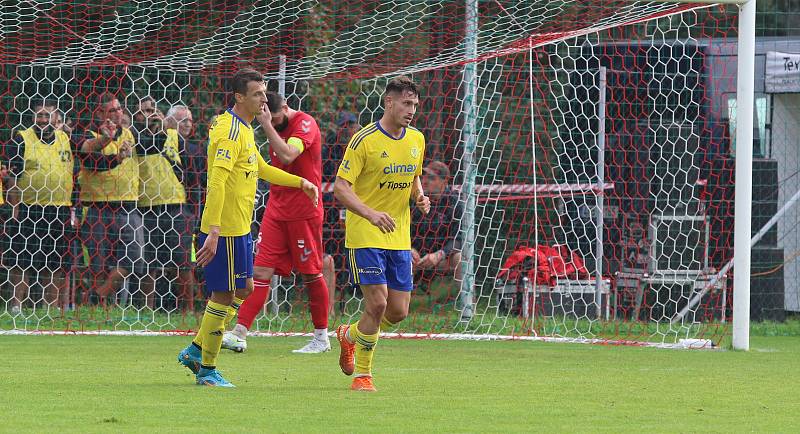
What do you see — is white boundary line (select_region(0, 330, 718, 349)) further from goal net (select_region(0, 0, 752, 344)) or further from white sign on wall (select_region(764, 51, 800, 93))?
white sign on wall (select_region(764, 51, 800, 93))

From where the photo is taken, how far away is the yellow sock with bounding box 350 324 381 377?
24.1ft

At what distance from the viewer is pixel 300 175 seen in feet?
33.1

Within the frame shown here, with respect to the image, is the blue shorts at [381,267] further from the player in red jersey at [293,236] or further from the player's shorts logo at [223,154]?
the player in red jersey at [293,236]

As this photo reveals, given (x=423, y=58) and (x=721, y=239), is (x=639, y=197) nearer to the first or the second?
(x=721, y=239)

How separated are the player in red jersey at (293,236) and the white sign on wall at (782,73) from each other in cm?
581

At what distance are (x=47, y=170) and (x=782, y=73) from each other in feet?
24.8

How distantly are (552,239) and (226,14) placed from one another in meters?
3.97

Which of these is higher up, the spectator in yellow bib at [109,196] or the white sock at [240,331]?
the spectator in yellow bib at [109,196]

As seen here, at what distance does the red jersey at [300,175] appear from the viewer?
1002 centimetres

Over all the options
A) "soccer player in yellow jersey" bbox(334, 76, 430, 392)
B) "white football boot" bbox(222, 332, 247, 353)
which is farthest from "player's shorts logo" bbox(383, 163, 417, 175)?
"white football boot" bbox(222, 332, 247, 353)

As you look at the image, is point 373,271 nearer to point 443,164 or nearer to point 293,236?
point 293,236

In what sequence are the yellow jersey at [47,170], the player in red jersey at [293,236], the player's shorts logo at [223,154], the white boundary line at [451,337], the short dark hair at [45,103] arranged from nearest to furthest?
the player's shorts logo at [223,154] → the player in red jersey at [293,236] → the white boundary line at [451,337] → the yellow jersey at [47,170] → the short dark hair at [45,103]

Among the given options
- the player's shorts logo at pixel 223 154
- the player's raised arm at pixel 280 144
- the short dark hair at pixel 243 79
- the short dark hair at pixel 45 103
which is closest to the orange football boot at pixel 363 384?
the player's shorts logo at pixel 223 154

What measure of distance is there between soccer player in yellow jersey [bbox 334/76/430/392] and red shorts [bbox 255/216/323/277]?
7.72ft
